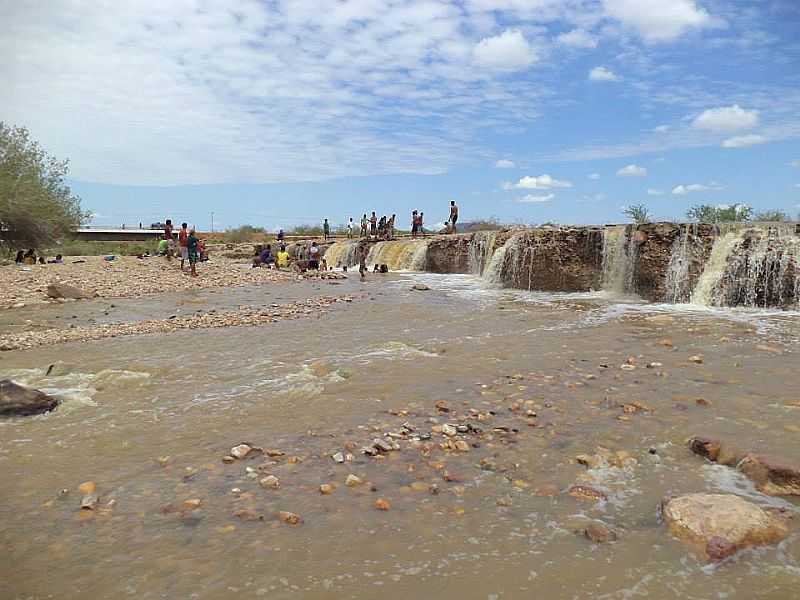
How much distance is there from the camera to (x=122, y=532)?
3359 mm

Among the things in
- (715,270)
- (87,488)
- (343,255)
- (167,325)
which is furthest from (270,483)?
(343,255)

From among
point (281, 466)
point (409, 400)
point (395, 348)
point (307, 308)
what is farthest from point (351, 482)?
point (307, 308)

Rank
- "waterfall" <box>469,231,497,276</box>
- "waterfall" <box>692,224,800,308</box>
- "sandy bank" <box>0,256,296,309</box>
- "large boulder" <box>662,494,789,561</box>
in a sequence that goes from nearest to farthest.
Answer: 1. "large boulder" <box>662,494,789,561</box>
2. "waterfall" <box>692,224,800,308</box>
3. "sandy bank" <box>0,256,296,309</box>
4. "waterfall" <box>469,231,497,276</box>

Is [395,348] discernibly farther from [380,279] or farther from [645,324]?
[380,279]

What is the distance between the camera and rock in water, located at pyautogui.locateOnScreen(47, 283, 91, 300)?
15656mm

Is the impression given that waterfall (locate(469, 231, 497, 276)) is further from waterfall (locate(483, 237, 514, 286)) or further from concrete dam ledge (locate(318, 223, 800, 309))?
waterfall (locate(483, 237, 514, 286))

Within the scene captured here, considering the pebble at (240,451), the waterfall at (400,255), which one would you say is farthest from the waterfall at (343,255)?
the pebble at (240,451)

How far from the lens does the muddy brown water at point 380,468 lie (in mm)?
2928

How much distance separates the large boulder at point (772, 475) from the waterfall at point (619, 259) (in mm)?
13648

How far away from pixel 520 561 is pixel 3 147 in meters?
30.3

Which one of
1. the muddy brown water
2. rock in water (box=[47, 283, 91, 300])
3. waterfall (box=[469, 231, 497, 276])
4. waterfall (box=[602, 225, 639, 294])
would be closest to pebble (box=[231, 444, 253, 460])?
the muddy brown water

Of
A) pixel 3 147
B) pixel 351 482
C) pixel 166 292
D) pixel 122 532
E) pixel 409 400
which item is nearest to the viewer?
pixel 122 532

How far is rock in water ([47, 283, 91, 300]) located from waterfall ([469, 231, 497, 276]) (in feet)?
47.0

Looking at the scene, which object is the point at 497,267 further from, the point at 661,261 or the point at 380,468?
the point at 380,468
